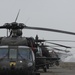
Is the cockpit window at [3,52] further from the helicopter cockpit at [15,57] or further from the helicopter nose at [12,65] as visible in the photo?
the helicopter nose at [12,65]

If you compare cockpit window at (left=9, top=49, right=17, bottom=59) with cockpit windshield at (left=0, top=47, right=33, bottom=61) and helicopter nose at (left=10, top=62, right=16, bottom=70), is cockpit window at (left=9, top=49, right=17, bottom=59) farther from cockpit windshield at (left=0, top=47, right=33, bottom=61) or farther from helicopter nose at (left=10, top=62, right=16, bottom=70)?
helicopter nose at (left=10, top=62, right=16, bottom=70)

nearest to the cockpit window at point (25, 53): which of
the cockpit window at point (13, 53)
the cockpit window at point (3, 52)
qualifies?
the cockpit window at point (13, 53)

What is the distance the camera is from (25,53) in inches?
677

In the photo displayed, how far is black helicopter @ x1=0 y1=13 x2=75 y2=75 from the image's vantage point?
16188 millimetres

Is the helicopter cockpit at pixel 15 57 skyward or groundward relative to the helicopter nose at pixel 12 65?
skyward

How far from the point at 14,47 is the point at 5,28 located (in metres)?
1.07

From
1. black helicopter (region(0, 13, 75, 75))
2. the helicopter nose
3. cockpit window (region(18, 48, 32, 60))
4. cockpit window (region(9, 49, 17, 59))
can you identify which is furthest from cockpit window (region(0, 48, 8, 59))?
the helicopter nose

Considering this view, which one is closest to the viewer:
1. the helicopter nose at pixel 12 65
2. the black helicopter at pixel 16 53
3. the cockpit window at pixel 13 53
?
the helicopter nose at pixel 12 65

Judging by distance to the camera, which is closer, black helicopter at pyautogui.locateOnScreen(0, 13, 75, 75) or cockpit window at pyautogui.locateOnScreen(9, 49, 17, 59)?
black helicopter at pyautogui.locateOnScreen(0, 13, 75, 75)

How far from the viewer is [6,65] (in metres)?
16.2

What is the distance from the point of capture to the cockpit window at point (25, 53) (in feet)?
55.7

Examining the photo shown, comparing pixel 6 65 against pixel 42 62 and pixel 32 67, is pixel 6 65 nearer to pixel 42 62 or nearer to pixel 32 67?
pixel 32 67

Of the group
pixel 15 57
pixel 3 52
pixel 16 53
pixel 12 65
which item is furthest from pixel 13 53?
pixel 12 65

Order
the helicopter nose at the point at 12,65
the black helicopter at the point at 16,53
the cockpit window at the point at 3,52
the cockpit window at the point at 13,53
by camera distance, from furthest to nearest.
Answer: the cockpit window at the point at 3,52 → the cockpit window at the point at 13,53 → the black helicopter at the point at 16,53 → the helicopter nose at the point at 12,65
